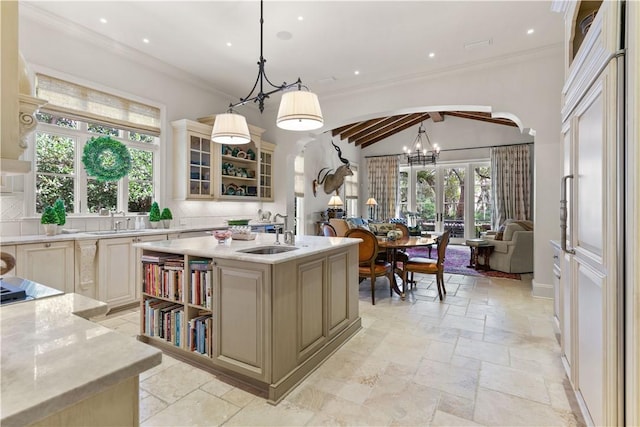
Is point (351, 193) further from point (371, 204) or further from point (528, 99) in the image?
point (528, 99)

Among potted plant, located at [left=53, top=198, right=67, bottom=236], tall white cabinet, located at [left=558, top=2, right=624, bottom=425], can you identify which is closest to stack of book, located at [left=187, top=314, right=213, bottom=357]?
potted plant, located at [left=53, top=198, right=67, bottom=236]

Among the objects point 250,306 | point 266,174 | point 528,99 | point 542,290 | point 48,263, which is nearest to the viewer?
point 250,306

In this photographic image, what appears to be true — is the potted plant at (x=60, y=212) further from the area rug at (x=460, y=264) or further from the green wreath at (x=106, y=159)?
the area rug at (x=460, y=264)

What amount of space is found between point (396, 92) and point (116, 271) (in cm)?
492

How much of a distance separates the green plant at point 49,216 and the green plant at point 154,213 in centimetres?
112

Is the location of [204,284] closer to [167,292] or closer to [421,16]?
[167,292]

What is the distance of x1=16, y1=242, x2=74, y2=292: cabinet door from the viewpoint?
2.93m

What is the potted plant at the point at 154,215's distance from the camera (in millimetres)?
4363

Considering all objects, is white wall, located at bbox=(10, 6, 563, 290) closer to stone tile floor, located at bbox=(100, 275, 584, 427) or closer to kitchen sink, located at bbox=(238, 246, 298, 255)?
stone tile floor, located at bbox=(100, 275, 584, 427)

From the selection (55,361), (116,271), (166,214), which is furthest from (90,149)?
(55,361)

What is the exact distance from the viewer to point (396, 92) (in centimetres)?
534

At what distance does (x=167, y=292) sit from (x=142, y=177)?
2.66 meters

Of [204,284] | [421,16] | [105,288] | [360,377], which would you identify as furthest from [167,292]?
[421,16]

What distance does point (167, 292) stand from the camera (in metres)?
2.62
